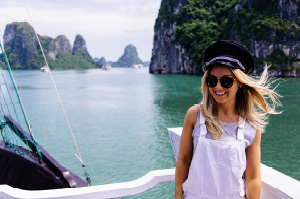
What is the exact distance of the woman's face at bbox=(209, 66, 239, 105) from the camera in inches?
49.9

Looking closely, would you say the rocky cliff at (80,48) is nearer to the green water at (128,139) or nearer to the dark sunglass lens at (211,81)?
the green water at (128,139)

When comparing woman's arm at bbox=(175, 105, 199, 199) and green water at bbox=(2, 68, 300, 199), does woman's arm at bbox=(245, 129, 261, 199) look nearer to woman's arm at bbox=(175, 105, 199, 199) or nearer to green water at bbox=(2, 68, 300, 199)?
woman's arm at bbox=(175, 105, 199, 199)

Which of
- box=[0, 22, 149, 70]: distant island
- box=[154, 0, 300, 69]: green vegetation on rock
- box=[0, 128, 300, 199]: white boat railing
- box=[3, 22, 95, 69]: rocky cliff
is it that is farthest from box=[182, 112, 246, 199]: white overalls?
box=[3, 22, 95, 69]: rocky cliff

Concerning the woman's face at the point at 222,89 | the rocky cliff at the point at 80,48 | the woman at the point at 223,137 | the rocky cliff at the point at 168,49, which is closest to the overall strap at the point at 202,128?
the woman at the point at 223,137

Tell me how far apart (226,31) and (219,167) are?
4588 centimetres

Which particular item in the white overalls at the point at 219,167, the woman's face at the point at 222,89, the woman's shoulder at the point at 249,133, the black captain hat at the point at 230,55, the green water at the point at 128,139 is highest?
the black captain hat at the point at 230,55

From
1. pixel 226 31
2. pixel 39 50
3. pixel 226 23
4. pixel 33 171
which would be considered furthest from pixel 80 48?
pixel 33 171

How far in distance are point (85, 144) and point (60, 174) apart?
652 cm

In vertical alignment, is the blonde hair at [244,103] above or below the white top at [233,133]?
above

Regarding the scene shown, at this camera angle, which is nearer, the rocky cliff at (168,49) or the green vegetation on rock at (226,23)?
the green vegetation on rock at (226,23)

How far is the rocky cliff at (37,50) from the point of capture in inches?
4087

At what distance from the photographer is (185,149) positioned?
1.30m

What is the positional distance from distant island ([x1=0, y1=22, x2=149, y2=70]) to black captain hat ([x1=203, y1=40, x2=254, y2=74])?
315 feet

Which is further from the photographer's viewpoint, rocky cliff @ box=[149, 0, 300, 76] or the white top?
rocky cliff @ box=[149, 0, 300, 76]
